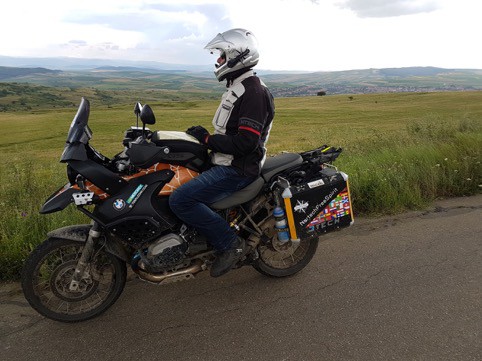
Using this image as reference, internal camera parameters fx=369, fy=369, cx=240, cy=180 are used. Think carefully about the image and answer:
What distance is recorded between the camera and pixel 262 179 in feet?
11.8

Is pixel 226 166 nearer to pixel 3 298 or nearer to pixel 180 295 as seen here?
pixel 180 295

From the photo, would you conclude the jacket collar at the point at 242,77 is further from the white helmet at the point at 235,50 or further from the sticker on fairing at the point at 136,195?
the sticker on fairing at the point at 136,195

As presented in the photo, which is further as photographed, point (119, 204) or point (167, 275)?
point (167, 275)

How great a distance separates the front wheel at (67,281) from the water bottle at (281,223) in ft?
4.96

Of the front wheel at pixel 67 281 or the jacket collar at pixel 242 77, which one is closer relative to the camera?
the front wheel at pixel 67 281

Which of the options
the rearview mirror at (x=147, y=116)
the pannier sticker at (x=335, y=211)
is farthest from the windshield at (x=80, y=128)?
the pannier sticker at (x=335, y=211)

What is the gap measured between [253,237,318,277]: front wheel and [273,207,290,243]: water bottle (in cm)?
28

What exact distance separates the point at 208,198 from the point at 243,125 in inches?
29.2

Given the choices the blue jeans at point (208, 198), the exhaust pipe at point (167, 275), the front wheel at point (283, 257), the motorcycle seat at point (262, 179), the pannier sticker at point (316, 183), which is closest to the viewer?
the blue jeans at point (208, 198)

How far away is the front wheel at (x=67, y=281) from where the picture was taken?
3.16m

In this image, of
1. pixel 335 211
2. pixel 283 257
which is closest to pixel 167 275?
pixel 283 257

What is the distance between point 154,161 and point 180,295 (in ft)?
4.54

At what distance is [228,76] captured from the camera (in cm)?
334

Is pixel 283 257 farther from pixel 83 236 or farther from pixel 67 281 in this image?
pixel 67 281
